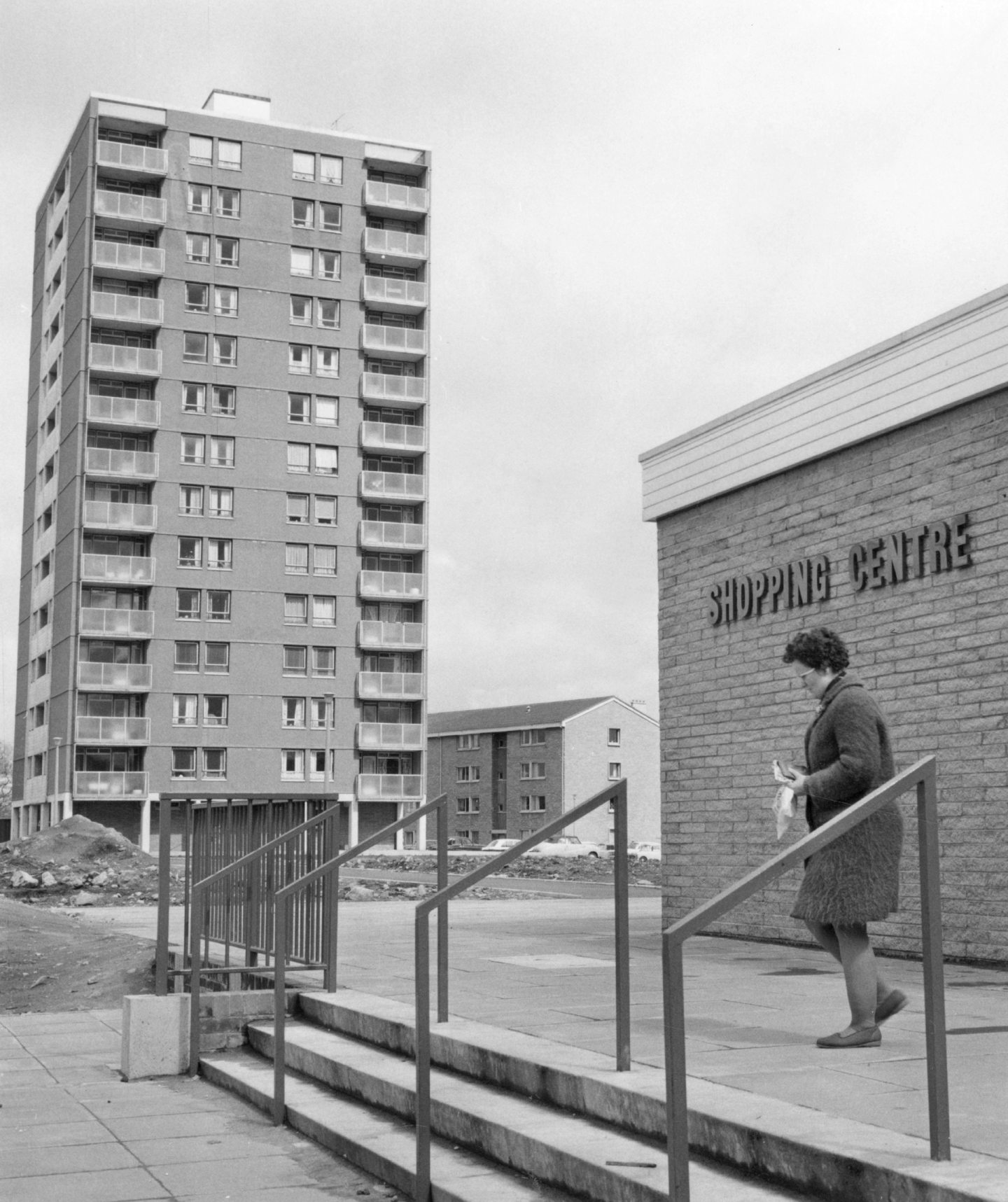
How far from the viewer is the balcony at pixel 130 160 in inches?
2430

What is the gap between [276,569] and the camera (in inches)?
2494

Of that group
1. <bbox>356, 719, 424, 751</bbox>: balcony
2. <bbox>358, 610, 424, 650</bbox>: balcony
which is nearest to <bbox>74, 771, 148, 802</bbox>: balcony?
<bbox>356, 719, 424, 751</bbox>: balcony

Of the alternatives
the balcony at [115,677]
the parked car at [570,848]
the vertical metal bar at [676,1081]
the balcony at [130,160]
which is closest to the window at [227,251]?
the balcony at [130,160]

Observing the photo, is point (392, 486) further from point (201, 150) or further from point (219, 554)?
point (201, 150)

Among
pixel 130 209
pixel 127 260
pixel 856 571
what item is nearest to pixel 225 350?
pixel 127 260

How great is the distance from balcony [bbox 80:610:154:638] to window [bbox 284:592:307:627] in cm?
581

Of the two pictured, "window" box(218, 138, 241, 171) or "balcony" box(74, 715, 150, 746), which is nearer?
"balcony" box(74, 715, 150, 746)

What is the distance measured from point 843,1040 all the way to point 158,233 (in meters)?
61.8

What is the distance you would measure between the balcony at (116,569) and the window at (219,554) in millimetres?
2511

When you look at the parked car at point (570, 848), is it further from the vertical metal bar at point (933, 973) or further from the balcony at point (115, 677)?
the vertical metal bar at point (933, 973)

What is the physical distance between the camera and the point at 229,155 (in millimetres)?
64062

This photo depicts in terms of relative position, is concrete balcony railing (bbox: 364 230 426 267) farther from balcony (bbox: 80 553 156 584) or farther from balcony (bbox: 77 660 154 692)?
balcony (bbox: 77 660 154 692)

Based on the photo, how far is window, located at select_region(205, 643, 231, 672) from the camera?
205 feet

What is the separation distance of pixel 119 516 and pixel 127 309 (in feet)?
29.0
